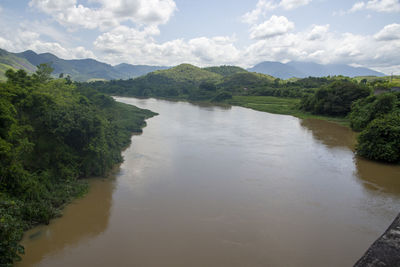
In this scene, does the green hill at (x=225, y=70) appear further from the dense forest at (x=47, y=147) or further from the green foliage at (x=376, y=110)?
the dense forest at (x=47, y=147)

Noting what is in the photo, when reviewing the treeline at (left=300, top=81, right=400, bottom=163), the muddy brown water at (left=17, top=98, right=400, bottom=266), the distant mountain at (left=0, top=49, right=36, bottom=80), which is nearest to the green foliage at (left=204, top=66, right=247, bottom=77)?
the distant mountain at (left=0, top=49, right=36, bottom=80)

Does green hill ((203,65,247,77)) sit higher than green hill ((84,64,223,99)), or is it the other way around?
green hill ((203,65,247,77))

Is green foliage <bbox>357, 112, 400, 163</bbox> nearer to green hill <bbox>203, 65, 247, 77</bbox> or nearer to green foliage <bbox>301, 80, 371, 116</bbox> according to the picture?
green foliage <bbox>301, 80, 371, 116</bbox>

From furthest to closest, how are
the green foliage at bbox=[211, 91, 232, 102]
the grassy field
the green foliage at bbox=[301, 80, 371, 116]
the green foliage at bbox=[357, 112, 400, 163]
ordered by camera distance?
the green foliage at bbox=[211, 91, 232, 102], the grassy field, the green foliage at bbox=[301, 80, 371, 116], the green foliage at bbox=[357, 112, 400, 163]

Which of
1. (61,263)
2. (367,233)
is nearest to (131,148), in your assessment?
(61,263)

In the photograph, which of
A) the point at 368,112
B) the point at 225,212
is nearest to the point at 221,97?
the point at 368,112

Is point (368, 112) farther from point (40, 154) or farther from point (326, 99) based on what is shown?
point (40, 154)

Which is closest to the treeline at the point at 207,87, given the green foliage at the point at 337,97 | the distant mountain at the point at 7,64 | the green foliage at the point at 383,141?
the green foliage at the point at 337,97
